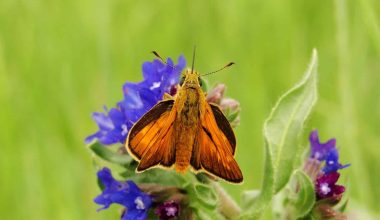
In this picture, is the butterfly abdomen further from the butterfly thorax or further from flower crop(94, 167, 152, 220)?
flower crop(94, 167, 152, 220)

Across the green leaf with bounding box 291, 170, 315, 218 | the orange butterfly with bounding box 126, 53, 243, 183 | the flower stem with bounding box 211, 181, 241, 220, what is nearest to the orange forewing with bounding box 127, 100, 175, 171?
the orange butterfly with bounding box 126, 53, 243, 183

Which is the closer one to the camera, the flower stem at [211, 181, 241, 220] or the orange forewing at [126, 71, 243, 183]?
the orange forewing at [126, 71, 243, 183]

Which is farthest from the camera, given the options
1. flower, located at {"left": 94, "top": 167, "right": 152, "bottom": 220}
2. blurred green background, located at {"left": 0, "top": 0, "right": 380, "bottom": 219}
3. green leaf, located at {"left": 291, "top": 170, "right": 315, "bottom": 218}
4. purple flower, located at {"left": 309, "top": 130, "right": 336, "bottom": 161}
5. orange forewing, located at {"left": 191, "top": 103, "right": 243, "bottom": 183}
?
blurred green background, located at {"left": 0, "top": 0, "right": 380, "bottom": 219}

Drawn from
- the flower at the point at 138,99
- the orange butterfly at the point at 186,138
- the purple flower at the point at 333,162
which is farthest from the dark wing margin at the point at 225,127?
the purple flower at the point at 333,162

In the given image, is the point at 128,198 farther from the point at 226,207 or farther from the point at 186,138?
the point at 226,207

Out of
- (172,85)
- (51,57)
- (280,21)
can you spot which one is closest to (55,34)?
(51,57)

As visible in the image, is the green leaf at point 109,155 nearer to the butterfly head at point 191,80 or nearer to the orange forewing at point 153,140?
the orange forewing at point 153,140

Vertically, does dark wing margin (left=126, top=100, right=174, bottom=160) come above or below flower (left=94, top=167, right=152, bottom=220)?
above
